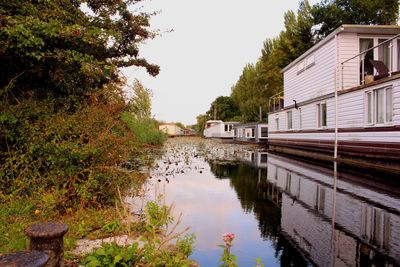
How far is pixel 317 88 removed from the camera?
18.9 metres

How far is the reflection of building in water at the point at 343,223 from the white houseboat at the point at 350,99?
3476mm

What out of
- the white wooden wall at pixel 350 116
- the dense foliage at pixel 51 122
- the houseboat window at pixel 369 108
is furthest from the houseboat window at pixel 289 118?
the dense foliage at pixel 51 122

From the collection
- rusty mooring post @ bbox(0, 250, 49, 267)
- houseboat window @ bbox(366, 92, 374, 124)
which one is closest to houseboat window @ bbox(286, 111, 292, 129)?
houseboat window @ bbox(366, 92, 374, 124)

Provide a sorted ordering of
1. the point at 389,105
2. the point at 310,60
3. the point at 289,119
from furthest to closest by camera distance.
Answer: the point at 289,119
the point at 310,60
the point at 389,105

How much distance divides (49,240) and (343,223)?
5079 mm

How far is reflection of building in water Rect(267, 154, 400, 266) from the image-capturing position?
4453 millimetres

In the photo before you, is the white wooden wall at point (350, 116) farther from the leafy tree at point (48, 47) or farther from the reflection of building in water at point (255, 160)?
the leafy tree at point (48, 47)

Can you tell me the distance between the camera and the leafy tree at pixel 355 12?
34.8m

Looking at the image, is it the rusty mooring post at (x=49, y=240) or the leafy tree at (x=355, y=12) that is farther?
the leafy tree at (x=355, y=12)

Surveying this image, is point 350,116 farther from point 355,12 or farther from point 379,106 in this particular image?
point 355,12

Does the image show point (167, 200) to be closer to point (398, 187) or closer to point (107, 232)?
point (107, 232)

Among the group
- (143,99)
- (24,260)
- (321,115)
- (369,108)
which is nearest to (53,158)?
(24,260)

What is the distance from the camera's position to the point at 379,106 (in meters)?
12.7

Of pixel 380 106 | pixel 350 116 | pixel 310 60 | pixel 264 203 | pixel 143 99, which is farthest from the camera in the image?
pixel 143 99
